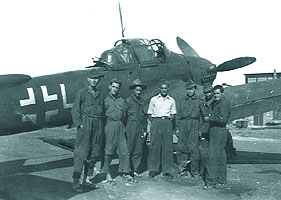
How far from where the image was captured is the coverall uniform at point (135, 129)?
7004 millimetres

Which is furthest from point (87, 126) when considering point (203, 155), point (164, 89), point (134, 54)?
point (134, 54)

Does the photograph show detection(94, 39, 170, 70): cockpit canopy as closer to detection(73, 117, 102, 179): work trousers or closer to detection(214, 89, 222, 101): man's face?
detection(73, 117, 102, 179): work trousers

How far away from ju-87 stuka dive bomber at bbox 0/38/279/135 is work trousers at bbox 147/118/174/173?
171 centimetres

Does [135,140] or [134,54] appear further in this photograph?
[134,54]

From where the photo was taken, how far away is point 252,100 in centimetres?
902

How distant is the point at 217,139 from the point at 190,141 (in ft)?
2.35

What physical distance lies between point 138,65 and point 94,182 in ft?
11.6

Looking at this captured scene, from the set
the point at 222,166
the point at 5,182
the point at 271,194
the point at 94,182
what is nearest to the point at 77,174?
the point at 94,182

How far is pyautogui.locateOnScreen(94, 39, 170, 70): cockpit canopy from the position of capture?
879 centimetres

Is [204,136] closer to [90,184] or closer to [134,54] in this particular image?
[90,184]

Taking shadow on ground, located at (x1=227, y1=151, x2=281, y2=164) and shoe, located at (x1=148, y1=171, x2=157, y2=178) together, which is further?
shadow on ground, located at (x1=227, y1=151, x2=281, y2=164)

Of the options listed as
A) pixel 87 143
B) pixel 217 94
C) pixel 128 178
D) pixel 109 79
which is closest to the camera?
pixel 87 143

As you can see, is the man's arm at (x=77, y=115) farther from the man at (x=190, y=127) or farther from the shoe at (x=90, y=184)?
the man at (x=190, y=127)

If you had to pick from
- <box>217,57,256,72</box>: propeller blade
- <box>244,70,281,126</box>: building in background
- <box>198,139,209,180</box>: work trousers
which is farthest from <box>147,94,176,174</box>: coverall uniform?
<box>244,70,281,126</box>: building in background
